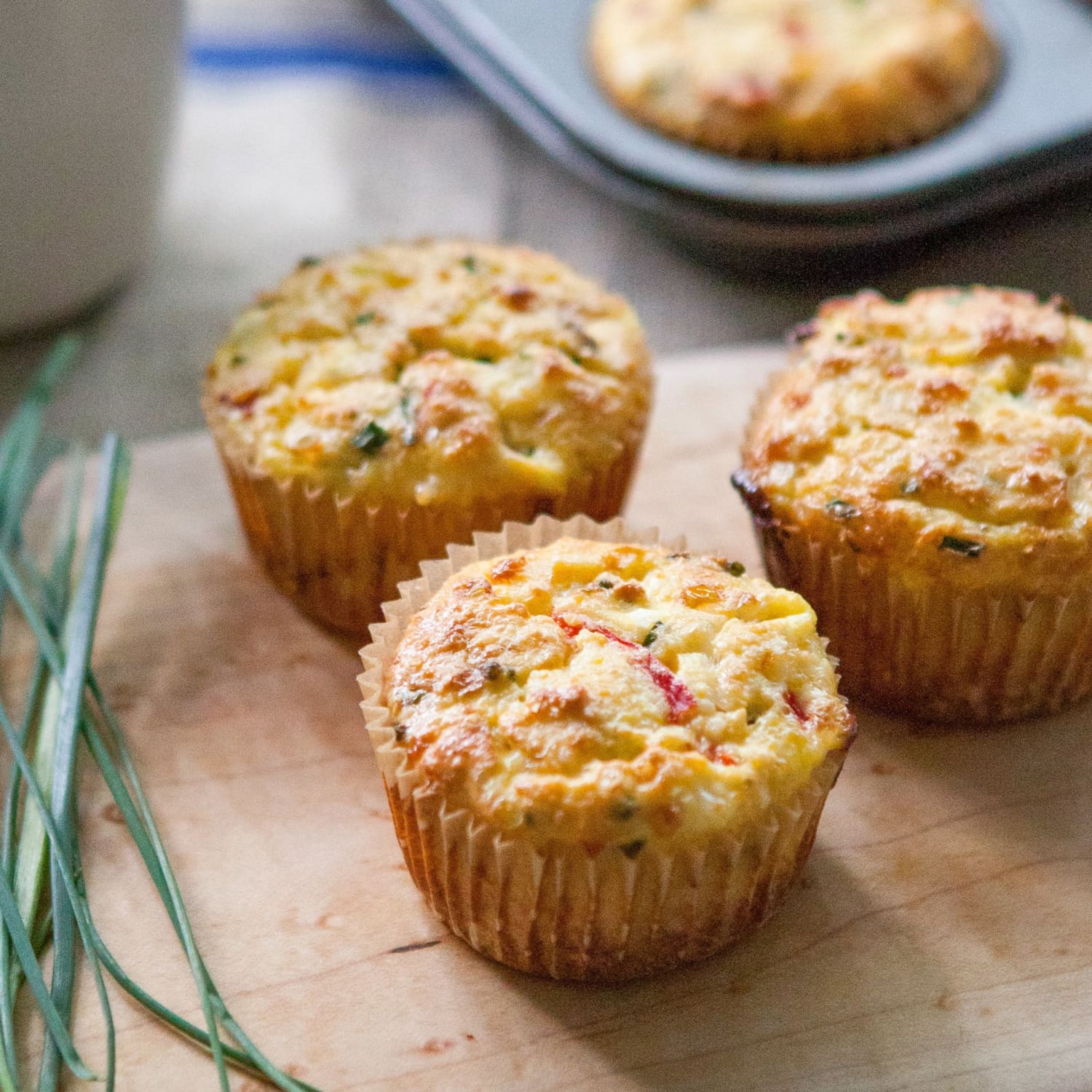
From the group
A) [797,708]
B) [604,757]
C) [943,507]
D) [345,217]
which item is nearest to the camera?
[604,757]

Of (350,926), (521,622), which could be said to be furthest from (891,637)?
(350,926)

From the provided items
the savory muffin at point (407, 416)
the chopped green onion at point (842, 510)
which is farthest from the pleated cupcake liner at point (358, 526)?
the chopped green onion at point (842, 510)

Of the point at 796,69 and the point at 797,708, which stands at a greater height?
the point at 796,69

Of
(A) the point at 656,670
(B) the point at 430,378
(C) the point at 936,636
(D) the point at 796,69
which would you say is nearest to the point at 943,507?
(C) the point at 936,636

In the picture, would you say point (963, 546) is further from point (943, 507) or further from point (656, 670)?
point (656, 670)

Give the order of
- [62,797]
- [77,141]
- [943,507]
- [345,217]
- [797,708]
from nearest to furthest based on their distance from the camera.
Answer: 1. [797,708]
2. [62,797]
3. [943,507]
4. [77,141]
5. [345,217]

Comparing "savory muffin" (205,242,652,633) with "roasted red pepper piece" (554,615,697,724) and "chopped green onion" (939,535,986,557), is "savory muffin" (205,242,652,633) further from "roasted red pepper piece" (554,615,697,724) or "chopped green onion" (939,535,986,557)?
"chopped green onion" (939,535,986,557)

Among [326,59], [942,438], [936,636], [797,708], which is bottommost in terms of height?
[326,59]
